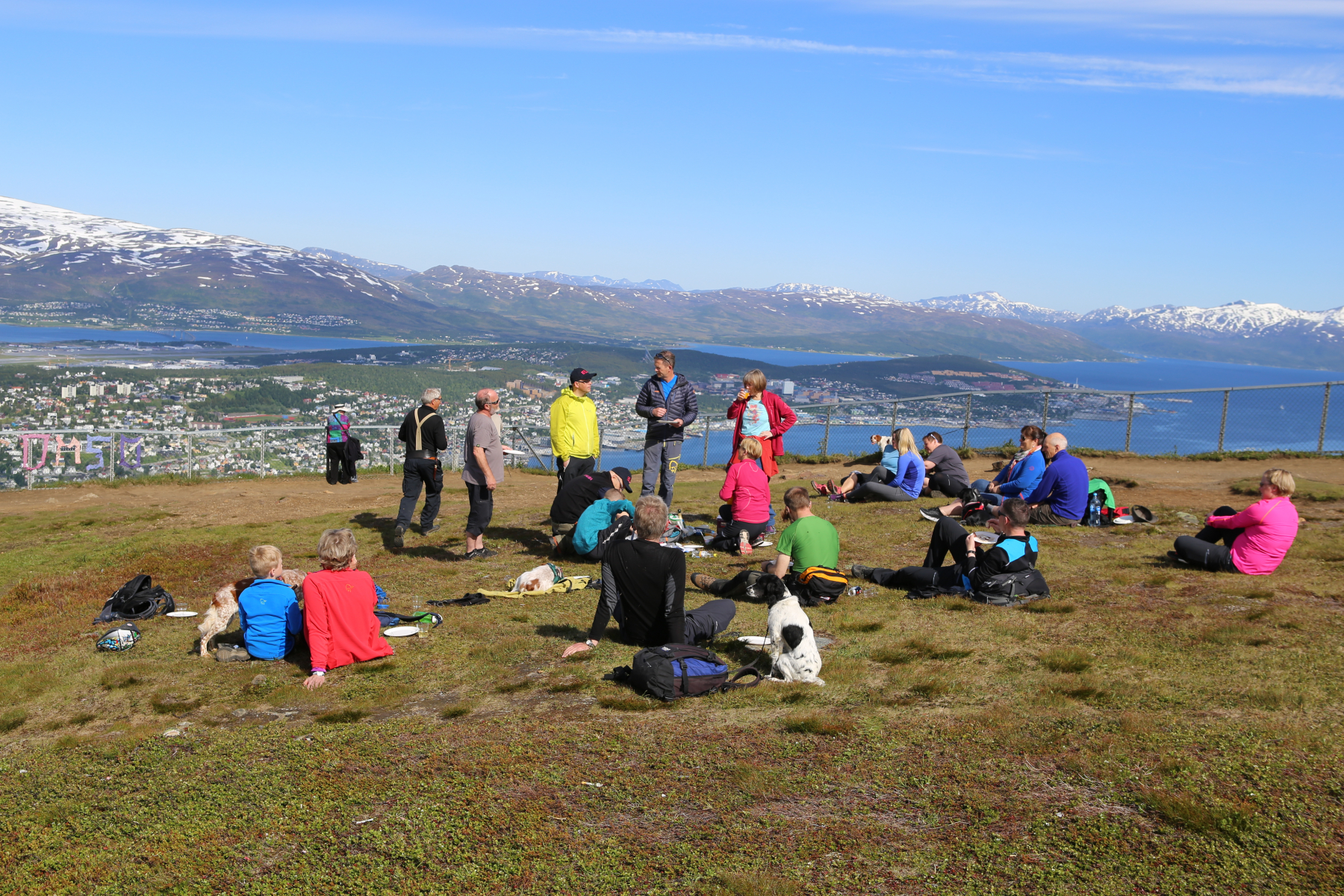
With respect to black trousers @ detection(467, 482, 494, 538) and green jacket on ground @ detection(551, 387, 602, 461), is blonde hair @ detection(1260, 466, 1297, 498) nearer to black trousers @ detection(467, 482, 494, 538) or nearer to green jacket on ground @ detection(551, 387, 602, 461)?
green jacket on ground @ detection(551, 387, 602, 461)

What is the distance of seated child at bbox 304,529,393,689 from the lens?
6348 millimetres

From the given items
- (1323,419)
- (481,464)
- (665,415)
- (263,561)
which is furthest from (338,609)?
(1323,419)

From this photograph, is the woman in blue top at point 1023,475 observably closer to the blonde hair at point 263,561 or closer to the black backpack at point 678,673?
the black backpack at point 678,673

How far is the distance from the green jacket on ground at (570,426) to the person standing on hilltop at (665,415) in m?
0.70

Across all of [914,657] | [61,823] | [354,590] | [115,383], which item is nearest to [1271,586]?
→ [914,657]

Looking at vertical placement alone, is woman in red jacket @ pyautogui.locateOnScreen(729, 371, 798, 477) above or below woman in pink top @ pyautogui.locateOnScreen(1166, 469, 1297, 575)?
above

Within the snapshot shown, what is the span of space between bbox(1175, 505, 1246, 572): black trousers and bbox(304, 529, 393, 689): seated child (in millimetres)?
7922

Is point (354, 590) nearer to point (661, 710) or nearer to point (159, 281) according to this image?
point (661, 710)

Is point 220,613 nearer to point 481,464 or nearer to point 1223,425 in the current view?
point 481,464

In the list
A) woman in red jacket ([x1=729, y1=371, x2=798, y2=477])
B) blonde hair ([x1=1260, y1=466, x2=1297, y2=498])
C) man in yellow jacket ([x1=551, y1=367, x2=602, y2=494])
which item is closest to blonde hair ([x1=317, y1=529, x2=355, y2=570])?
man in yellow jacket ([x1=551, y1=367, x2=602, y2=494])

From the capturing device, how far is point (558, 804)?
4289 millimetres

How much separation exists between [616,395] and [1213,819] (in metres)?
62.1

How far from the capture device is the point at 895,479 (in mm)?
13516

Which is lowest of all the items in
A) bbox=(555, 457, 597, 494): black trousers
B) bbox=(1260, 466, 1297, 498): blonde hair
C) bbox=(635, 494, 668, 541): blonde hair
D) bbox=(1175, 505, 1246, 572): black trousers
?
bbox=(1175, 505, 1246, 572): black trousers
